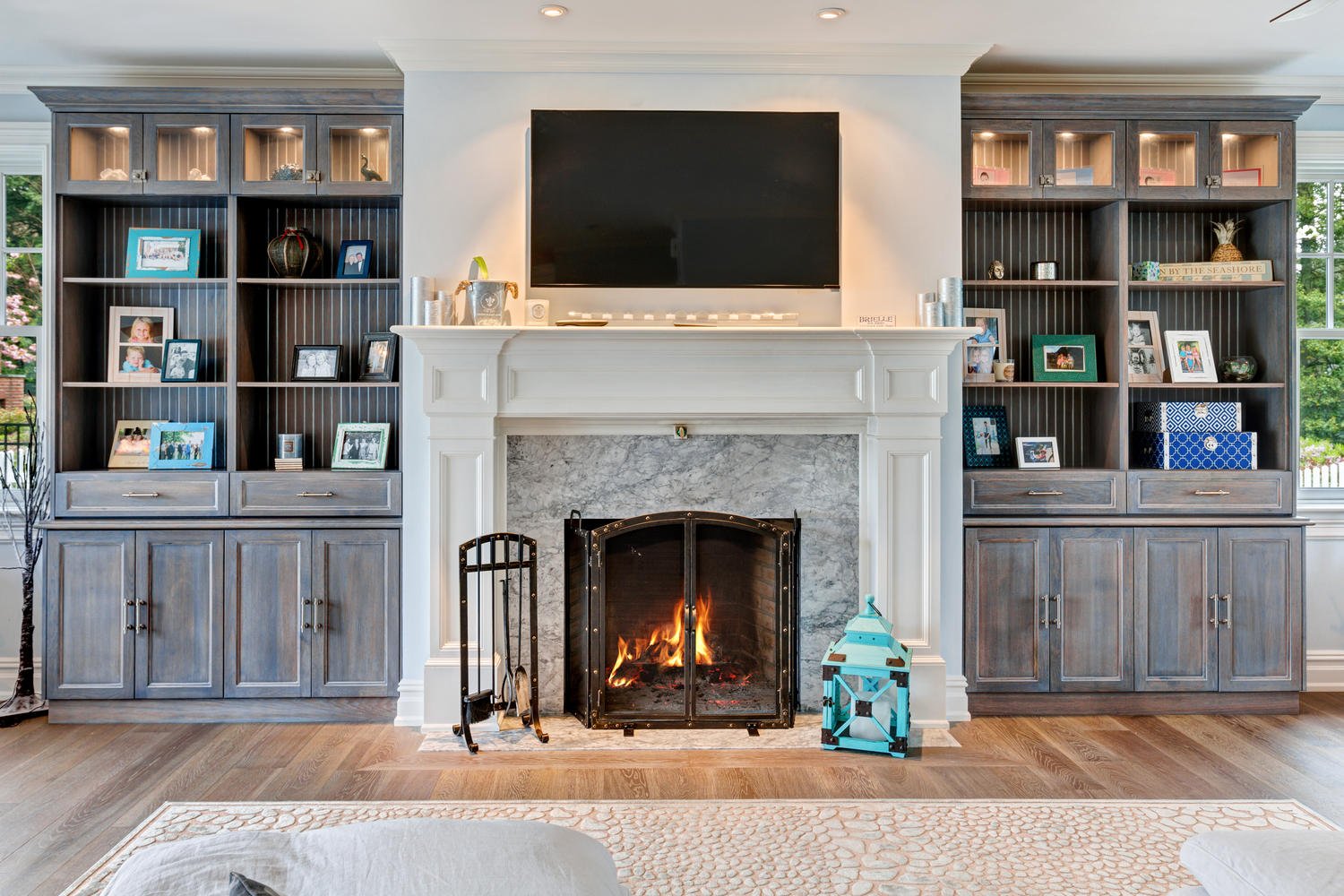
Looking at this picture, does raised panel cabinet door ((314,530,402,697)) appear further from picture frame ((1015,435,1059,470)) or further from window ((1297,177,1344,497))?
window ((1297,177,1344,497))

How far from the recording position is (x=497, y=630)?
3789 millimetres

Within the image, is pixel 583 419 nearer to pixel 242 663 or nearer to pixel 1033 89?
pixel 242 663

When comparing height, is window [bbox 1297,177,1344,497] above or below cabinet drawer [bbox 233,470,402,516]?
above

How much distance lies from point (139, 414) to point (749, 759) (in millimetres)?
3144

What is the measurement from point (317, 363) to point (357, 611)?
3.72ft

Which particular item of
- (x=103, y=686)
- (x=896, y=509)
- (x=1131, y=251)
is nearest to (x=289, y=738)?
(x=103, y=686)

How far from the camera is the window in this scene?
4492mm

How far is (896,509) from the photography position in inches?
149

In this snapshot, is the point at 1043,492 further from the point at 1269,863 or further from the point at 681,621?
the point at 1269,863

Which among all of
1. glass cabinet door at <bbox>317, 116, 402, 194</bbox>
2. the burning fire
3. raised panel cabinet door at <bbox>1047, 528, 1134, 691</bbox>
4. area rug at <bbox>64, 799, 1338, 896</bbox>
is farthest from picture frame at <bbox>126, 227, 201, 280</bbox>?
raised panel cabinet door at <bbox>1047, 528, 1134, 691</bbox>

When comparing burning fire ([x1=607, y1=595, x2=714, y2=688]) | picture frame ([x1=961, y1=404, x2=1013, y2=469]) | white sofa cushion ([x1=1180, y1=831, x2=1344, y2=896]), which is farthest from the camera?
picture frame ([x1=961, y1=404, x2=1013, y2=469])

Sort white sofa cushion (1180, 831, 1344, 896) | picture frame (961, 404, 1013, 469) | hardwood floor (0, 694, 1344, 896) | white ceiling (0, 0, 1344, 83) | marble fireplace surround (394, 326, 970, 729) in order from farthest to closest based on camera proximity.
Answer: picture frame (961, 404, 1013, 469), marble fireplace surround (394, 326, 970, 729), white ceiling (0, 0, 1344, 83), hardwood floor (0, 694, 1344, 896), white sofa cushion (1180, 831, 1344, 896)

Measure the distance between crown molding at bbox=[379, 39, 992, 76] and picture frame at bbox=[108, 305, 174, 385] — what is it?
161cm

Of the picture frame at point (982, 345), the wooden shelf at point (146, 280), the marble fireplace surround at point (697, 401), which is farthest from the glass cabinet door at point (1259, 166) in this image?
the wooden shelf at point (146, 280)
